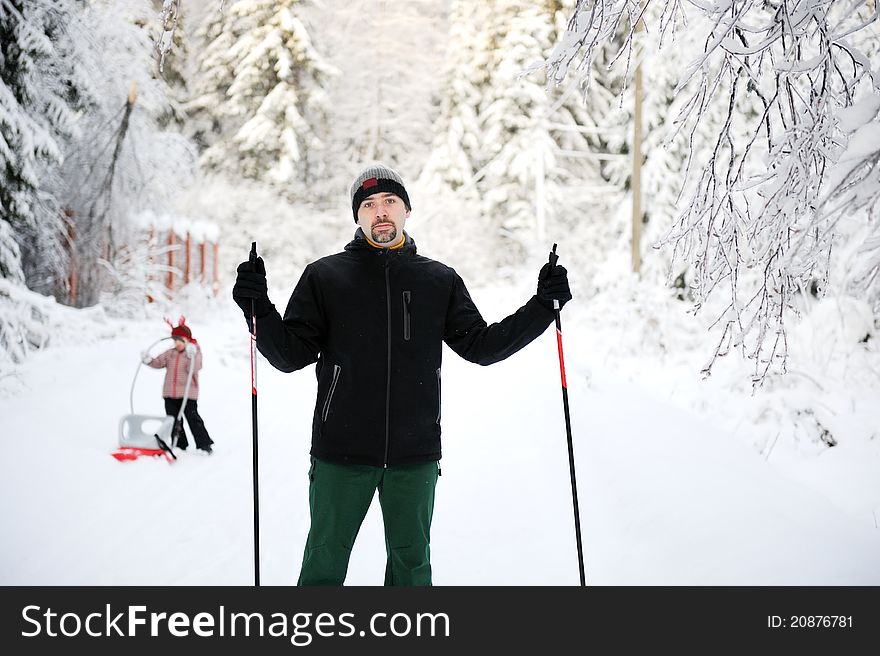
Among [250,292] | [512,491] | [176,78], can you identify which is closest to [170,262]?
[176,78]

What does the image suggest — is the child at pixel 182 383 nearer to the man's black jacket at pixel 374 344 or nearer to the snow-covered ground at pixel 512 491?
the snow-covered ground at pixel 512 491

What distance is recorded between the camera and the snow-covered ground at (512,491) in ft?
12.0

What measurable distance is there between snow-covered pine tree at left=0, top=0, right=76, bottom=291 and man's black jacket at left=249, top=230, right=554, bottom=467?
21.3 ft

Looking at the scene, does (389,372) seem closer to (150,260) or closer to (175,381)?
(175,381)

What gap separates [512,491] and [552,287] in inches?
105

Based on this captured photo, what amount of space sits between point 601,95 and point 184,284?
13227mm

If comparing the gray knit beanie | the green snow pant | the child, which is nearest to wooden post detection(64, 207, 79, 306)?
the child

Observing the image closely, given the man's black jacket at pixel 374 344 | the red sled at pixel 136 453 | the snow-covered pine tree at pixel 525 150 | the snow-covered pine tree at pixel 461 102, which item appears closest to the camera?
the man's black jacket at pixel 374 344

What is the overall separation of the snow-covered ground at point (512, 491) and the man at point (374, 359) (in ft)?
3.74

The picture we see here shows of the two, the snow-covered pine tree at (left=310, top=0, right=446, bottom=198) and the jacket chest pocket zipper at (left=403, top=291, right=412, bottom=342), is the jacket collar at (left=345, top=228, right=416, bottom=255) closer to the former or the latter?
the jacket chest pocket zipper at (left=403, top=291, right=412, bottom=342)

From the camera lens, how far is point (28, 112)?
26.5ft

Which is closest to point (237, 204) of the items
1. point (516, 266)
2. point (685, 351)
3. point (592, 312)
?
point (516, 266)

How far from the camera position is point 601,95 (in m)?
19.2

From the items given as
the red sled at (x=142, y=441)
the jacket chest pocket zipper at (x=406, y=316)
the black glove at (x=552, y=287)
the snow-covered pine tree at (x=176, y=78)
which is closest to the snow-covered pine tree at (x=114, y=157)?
the snow-covered pine tree at (x=176, y=78)
